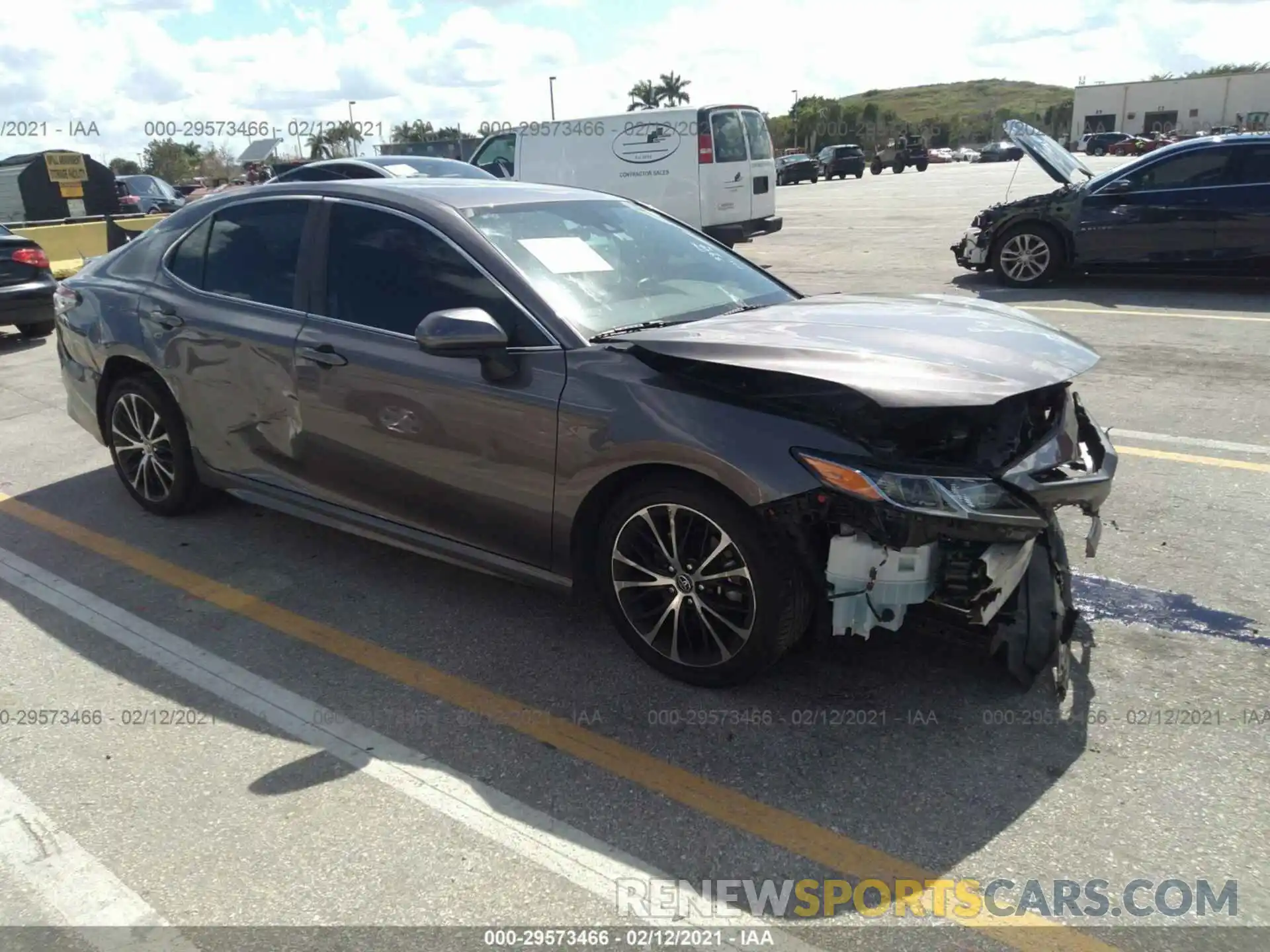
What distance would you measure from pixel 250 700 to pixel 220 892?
1.00 m

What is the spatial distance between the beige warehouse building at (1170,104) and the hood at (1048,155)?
95.2 metres

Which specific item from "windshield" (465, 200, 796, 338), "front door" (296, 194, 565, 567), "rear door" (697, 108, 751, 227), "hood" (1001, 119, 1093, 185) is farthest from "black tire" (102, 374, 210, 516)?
"rear door" (697, 108, 751, 227)

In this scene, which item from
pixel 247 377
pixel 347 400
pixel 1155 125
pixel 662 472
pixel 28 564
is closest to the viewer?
pixel 662 472

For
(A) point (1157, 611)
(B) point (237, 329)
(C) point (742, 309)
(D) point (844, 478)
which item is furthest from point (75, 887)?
(A) point (1157, 611)

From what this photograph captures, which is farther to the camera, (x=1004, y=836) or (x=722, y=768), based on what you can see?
(x=722, y=768)

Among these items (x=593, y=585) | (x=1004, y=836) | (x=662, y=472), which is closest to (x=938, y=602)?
(x=1004, y=836)

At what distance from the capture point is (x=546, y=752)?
10.3 feet

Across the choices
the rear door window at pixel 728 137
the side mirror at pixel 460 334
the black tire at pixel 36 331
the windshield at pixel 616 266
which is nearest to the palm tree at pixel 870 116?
the rear door window at pixel 728 137

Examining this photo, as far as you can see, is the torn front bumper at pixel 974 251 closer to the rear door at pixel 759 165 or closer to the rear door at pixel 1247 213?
the rear door at pixel 1247 213

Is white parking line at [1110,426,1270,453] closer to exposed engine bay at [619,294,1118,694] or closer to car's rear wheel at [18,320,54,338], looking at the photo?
exposed engine bay at [619,294,1118,694]

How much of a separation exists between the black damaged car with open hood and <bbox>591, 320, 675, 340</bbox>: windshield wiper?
7963mm

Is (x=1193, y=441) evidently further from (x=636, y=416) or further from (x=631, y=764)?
(x=631, y=764)

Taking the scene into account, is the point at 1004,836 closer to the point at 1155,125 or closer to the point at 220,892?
the point at 220,892

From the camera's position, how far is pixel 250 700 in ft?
11.5
